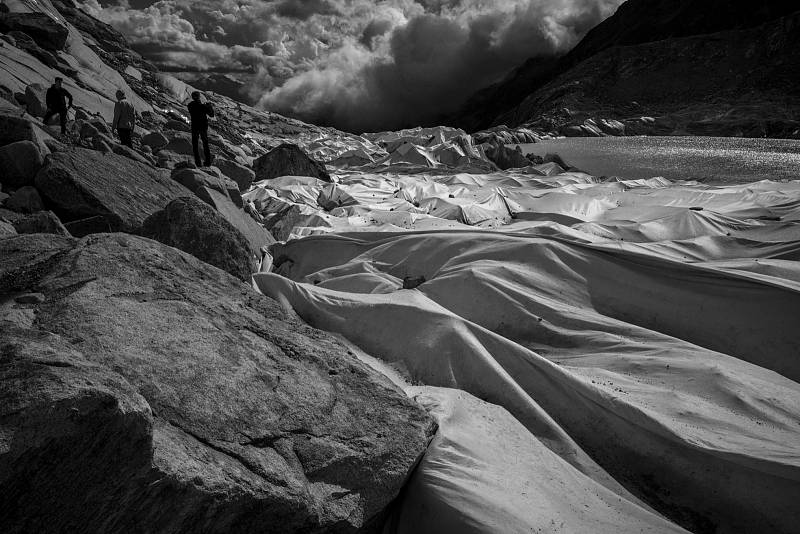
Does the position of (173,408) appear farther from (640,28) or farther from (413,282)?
(640,28)

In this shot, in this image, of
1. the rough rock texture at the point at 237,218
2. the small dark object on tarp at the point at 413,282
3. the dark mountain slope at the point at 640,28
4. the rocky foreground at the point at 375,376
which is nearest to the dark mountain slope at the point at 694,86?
the dark mountain slope at the point at 640,28

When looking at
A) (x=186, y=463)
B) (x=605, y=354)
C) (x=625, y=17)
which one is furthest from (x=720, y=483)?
(x=625, y=17)

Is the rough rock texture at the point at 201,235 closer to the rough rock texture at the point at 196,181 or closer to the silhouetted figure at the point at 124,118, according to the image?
the rough rock texture at the point at 196,181

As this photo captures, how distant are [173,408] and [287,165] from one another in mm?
13867

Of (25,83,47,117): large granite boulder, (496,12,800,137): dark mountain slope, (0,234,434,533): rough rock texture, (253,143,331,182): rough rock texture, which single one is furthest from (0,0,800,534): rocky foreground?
(496,12,800,137): dark mountain slope

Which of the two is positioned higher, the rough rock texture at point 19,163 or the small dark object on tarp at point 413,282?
the rough rock texture at point 19,163

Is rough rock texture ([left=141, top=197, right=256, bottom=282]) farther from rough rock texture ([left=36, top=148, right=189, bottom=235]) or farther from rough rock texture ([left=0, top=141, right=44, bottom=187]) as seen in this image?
rough rock texture ([left=0, top=141, right=44, bottom=187])

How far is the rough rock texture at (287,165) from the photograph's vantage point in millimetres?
15242

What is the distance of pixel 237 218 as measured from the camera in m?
7.36

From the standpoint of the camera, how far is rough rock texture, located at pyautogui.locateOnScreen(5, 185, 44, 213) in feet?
17.5

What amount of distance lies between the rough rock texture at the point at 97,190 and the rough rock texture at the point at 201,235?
82 cm

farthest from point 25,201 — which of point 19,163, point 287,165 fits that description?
point 287,165

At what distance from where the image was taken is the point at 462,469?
274cm

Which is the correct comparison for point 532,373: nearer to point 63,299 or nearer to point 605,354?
point 605,354
